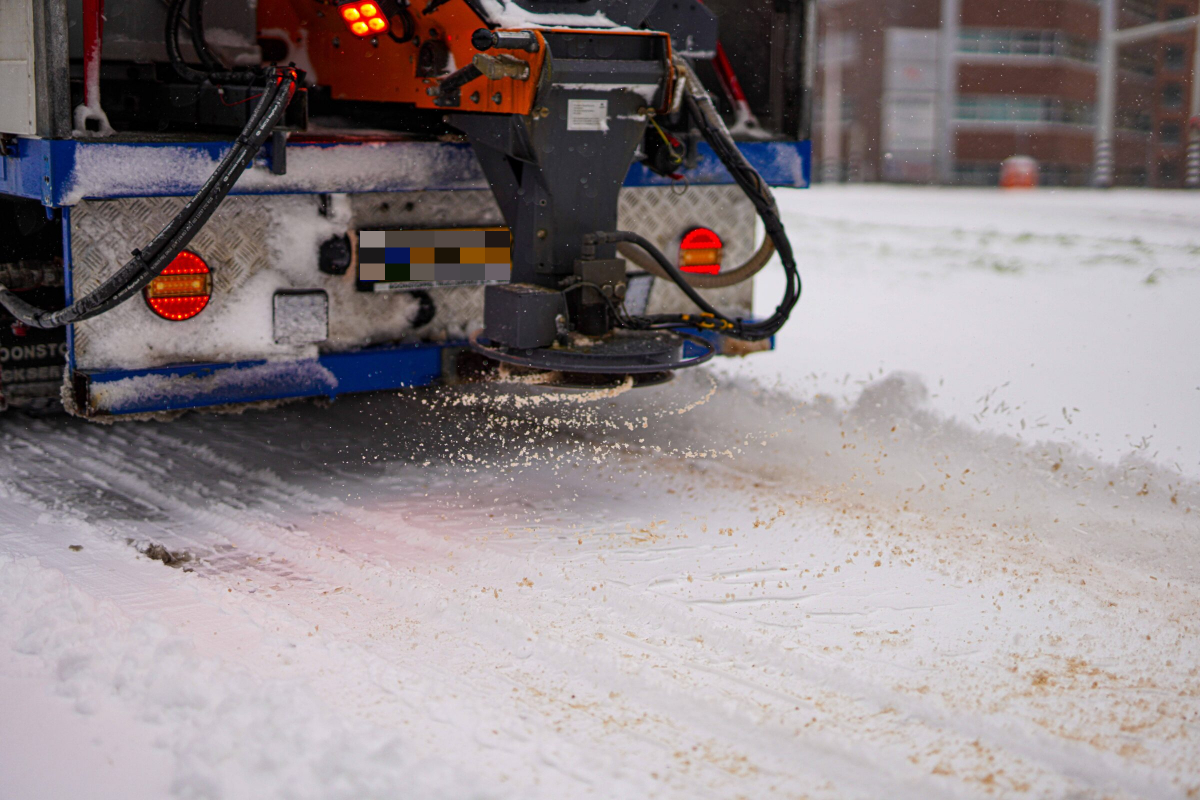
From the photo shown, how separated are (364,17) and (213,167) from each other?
882 millimetres

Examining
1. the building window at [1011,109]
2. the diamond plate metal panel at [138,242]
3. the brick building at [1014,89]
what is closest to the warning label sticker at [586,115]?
the diamond plate metal panel at [138,242]

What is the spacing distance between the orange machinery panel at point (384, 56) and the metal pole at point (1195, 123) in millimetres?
22766

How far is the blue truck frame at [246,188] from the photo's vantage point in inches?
148

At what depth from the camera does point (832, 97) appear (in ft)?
135

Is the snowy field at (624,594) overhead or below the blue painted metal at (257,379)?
below

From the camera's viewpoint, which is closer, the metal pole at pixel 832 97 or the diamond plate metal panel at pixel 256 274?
the diamond plate metal panel at pixel 256 274

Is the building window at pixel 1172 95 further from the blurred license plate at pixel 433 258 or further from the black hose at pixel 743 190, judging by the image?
the blurred license plate at pixel 433 258

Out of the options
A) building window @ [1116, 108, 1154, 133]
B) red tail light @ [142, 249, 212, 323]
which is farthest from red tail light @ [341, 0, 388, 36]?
building window @ [1116, 108, 1154, 133]

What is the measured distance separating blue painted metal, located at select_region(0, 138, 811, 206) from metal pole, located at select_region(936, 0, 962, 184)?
118 ft

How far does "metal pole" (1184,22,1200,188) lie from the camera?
25.6 metres

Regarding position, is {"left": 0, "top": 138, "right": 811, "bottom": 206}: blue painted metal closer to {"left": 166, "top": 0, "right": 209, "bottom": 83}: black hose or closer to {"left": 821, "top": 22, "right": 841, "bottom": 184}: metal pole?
{"left": 166, "top": 0, "right": 209, "bottom": 83}: black hose

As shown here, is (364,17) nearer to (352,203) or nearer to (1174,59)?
(352,203)

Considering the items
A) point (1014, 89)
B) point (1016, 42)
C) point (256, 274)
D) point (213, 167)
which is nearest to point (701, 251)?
point (256, 274)

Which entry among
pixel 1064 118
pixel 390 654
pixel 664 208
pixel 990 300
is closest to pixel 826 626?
pixel 390 654
